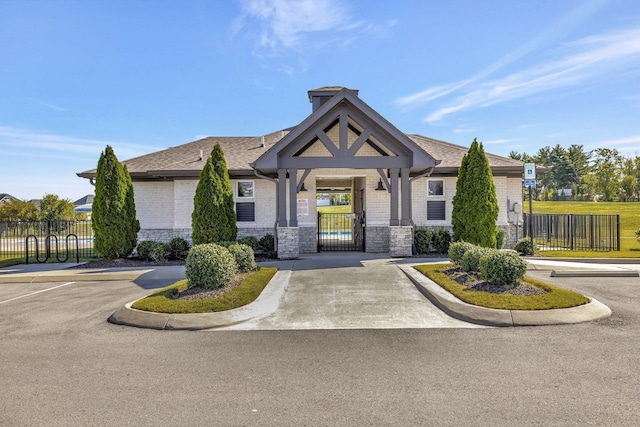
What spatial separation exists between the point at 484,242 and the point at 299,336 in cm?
932

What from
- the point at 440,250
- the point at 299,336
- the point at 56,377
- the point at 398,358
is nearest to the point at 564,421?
the point at 398,358

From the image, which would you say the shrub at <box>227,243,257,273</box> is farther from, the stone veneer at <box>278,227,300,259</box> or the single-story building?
the single-story building

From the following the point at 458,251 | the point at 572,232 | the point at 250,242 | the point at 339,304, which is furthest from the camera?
the point at 572,232

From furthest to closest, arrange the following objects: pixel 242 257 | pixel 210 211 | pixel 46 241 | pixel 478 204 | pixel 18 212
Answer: pixel 18 212
pixel 46 241
pixel 210 211
pixel 478 204
pixel 242 257

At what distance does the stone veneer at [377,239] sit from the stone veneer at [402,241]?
1833 millimetres

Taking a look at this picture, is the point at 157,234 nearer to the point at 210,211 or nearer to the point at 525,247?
the point at 210,211

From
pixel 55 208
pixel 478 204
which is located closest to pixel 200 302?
pixel 478 204

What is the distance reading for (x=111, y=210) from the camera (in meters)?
13.8

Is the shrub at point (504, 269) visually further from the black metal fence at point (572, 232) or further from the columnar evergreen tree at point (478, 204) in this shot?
the black metal fence at point (572, 232)

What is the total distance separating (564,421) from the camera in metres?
3.45

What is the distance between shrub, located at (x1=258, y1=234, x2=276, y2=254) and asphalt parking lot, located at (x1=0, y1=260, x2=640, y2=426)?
868 cm

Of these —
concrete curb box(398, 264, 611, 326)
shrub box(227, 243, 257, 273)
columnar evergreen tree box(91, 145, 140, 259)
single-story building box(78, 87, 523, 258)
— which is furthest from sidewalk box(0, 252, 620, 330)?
single-story building box(78, 87, 523, 258)

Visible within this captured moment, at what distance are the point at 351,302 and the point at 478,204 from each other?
733 cm

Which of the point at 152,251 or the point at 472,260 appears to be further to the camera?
the point at 152,251
